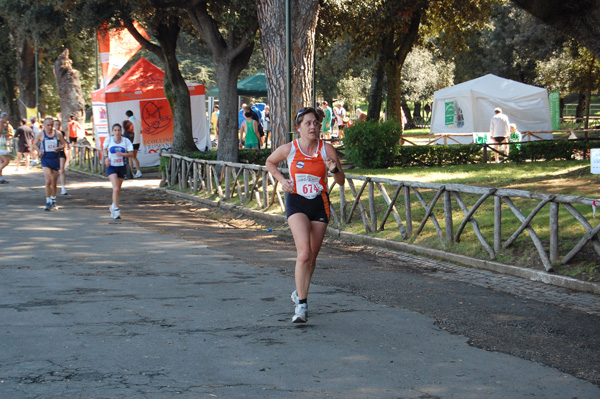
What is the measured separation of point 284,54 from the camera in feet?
50.2

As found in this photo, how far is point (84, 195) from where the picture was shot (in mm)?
18969

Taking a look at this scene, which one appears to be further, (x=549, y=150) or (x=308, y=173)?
(x=549, y=150)

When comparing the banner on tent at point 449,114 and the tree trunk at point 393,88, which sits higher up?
the tree trunk at point 393,88

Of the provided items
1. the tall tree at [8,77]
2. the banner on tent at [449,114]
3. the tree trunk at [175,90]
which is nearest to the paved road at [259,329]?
the tree trunk at [175,90]

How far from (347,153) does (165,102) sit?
821 cm

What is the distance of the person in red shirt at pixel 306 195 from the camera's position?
250 inches

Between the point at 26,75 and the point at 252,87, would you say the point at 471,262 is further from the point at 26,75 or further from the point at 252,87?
the point at 26,75

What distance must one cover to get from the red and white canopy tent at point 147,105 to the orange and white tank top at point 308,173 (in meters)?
20.0

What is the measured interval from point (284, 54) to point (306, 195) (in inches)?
370

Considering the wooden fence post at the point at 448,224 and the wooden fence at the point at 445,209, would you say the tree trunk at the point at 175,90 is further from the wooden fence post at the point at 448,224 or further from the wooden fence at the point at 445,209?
the wooden fence post at the point at 448,224

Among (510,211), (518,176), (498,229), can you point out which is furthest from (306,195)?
(518,176)

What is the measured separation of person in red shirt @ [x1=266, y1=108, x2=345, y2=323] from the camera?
20.8ft

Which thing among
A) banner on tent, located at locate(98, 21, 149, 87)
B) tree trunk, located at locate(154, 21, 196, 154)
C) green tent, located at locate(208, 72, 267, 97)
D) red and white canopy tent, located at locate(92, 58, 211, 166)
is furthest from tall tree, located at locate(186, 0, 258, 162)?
green tent, located at locate(208, 72, 267, 97)

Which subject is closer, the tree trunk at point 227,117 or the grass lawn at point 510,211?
the grass lawn at point 510,211
